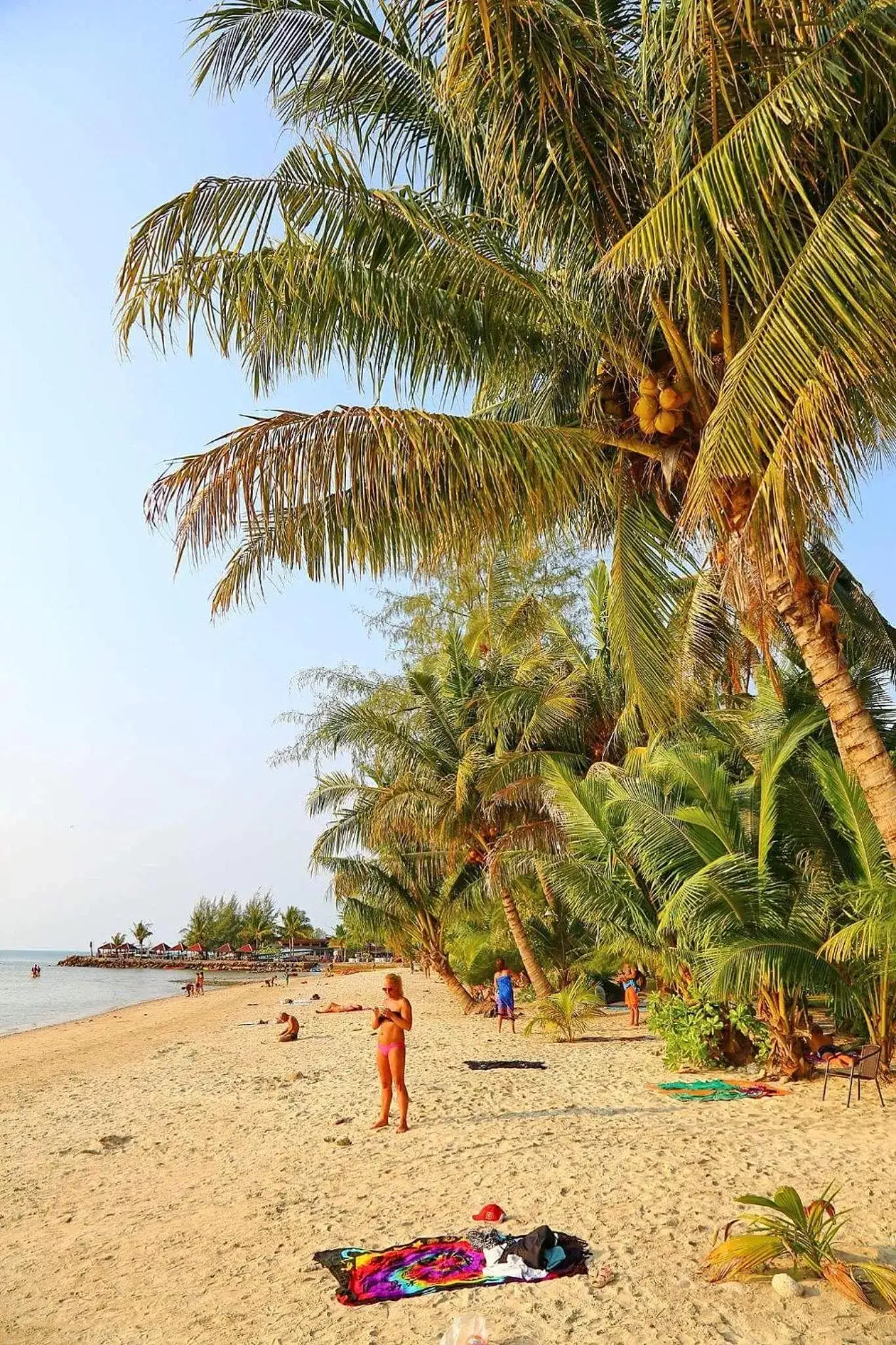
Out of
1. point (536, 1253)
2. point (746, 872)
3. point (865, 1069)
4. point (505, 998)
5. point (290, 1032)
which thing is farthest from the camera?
point (290, 1032)

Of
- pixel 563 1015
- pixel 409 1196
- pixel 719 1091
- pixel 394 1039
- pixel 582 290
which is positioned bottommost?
pixel 563 1015

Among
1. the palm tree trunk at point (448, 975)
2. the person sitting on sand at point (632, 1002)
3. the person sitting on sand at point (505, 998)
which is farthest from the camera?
the palm tree trunk at point (448, 975)

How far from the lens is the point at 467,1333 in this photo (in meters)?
3.77

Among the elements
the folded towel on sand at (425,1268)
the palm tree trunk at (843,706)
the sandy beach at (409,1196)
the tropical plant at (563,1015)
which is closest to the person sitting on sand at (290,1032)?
the tropical plant at (563,1015)

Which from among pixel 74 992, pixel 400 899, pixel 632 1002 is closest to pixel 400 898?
pixel 400 899

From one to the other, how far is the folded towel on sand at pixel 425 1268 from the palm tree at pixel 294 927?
82.3 meters

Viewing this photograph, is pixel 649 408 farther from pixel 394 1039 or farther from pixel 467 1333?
pixel 394 1039

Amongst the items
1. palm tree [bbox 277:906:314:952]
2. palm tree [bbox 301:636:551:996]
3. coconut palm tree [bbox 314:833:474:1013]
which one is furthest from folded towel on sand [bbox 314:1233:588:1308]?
palm tree [bbox 277:906:314:952]

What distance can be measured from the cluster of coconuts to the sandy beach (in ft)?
14.9

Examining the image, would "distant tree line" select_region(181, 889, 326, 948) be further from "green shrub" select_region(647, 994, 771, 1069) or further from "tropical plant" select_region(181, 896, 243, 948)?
"green shrub" select_region(647, 994, 771, 1069)

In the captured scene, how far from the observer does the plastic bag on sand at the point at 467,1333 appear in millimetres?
3721

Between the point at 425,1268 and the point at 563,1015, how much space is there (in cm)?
981

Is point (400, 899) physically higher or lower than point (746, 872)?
lower

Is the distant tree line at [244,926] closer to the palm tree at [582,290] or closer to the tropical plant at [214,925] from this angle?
the tropical plant at [214,925]
